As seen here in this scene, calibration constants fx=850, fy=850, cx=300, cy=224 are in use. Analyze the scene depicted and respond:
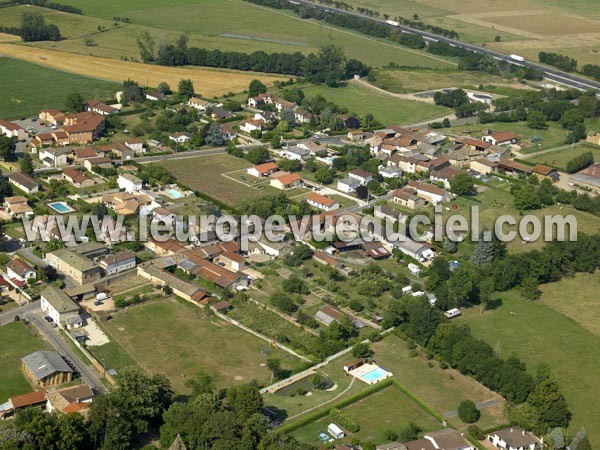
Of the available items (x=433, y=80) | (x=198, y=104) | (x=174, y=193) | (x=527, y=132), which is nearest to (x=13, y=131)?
(x=174, y=193)

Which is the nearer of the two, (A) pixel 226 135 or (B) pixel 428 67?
(A) pixel 226 135

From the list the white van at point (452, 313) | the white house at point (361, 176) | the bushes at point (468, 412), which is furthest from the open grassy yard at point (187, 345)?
the white house at point (361, 176)

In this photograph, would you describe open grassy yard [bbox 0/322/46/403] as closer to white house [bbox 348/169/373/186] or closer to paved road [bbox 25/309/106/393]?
paved road [bbox 25/309/106/393]

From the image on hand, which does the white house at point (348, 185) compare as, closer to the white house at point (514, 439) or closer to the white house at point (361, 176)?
the white house at point (361, 176)

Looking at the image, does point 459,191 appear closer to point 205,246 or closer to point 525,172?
point 525,172

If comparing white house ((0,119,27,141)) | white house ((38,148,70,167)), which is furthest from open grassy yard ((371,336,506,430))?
white house ((0,119,27,141))

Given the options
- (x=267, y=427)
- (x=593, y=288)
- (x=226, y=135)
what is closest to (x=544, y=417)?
(x=267, y=427)
